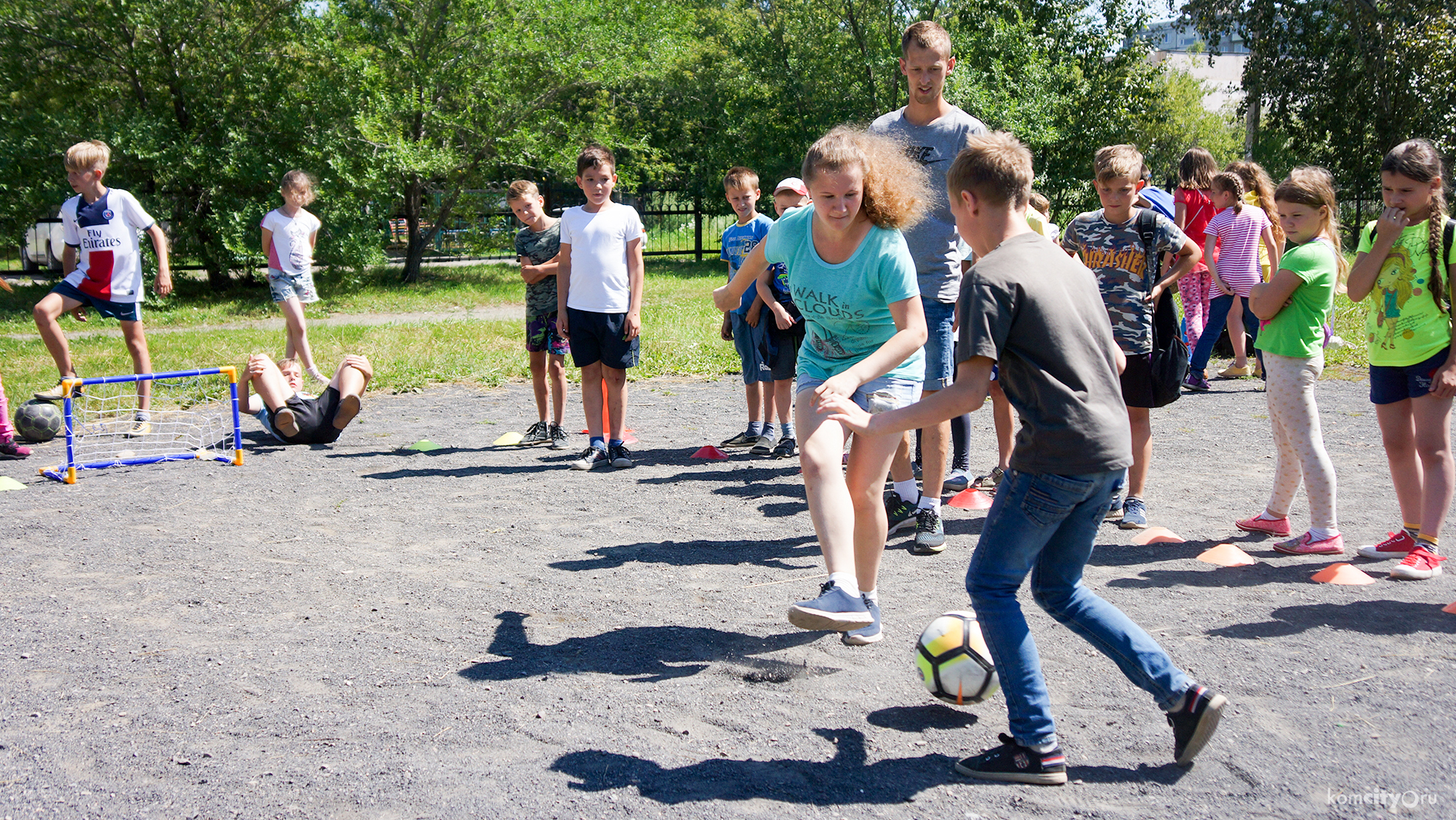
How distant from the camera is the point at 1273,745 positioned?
3088mm

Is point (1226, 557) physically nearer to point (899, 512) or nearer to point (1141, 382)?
point (1141, 382)

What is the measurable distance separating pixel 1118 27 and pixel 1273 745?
1033 inches

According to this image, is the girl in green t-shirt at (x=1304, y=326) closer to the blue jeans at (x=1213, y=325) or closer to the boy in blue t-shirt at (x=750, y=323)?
the boy in blue t-shirt at (x=750, y=323)

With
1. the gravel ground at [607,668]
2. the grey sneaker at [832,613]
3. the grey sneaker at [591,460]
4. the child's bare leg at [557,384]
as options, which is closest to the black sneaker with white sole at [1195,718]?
the gravel ground at [607,668]

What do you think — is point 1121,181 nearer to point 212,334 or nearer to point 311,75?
point 212,334

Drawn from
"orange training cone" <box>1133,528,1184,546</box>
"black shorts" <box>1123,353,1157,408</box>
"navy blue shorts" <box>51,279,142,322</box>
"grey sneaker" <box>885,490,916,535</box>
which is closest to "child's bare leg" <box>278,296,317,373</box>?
"navy blue shorts" <box>51,279,142,322</box>

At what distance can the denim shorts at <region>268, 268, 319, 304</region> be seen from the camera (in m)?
9.37

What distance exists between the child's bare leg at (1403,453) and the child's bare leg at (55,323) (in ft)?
29.0

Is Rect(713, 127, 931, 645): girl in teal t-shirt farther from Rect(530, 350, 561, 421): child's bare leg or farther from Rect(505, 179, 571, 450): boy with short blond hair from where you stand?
Rect(530, 350, 561, 421): child's bare leg

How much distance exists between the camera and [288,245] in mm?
9477

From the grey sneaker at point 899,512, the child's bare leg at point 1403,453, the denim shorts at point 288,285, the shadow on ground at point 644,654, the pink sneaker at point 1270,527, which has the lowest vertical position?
the shadow on ground at point 644,654

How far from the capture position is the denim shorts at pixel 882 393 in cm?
385

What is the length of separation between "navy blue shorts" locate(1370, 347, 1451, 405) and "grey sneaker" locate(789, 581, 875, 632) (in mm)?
2695

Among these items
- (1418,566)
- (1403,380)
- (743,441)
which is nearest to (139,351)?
(743,441)
